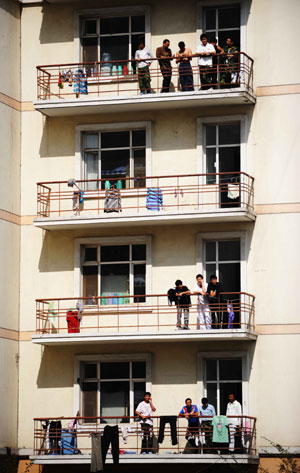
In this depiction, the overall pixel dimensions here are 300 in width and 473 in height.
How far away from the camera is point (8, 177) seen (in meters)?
36.6

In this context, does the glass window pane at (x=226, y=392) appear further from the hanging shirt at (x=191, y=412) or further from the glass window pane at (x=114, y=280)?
the glass window pane at (x=114, y=280)

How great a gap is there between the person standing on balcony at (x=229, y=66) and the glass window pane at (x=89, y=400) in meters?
8.62

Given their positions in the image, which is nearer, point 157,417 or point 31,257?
point 157,417

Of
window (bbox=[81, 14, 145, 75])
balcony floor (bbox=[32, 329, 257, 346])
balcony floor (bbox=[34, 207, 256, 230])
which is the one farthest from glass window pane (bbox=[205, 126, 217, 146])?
balcony floor (bbox=[32, 329, 257, 346])

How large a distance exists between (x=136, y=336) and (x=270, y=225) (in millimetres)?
4445

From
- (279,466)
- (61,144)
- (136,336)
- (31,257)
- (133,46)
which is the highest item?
(133,46)

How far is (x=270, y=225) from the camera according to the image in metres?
35.2

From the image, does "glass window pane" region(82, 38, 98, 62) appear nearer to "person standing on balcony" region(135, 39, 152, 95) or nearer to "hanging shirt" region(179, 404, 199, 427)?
"person standing on balcony" region(135, 39, 152, 95)

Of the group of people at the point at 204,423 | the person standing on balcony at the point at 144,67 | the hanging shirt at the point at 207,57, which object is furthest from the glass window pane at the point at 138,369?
the hanging shirt at the point at 207,57

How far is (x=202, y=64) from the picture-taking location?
3591 centimetres

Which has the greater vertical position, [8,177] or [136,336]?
[8,177]

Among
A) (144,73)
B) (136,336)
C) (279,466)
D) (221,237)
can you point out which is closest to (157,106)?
(144,73)

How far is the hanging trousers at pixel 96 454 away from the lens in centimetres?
3359

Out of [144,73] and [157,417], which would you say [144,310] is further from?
[144,73]
